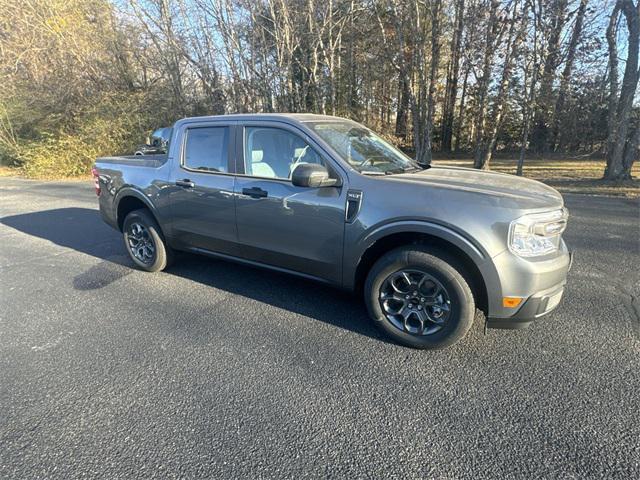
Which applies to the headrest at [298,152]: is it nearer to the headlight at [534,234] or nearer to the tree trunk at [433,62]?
the headlight at [534,234]

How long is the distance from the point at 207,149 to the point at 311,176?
65.6 inches

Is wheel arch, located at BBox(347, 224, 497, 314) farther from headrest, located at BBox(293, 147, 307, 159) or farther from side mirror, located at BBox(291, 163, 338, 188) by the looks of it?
headrest, located at BBox(293, 147, 307, 159)

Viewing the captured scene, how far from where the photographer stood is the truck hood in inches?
99.7

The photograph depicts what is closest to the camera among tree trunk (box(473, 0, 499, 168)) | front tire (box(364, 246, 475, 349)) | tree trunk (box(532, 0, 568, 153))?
front tire (box(364, 246, 475, 349))

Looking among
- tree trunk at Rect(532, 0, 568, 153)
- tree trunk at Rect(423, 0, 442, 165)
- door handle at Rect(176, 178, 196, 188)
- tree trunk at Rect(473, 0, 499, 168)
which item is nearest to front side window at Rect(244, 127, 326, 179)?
door handle at Rect(176, 178, 196, 188)

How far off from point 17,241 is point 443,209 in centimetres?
720

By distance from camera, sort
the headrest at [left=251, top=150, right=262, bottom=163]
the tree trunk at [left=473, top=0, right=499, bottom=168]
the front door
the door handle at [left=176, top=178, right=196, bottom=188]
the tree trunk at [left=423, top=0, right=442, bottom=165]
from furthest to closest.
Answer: the tree trunk at [left=423, top=0, right=442, bottom=165] → the tree trunk at [left=473, top=0, right=499, bottom=168] → the door handle at [left=176, top=178, right=196, bottom=188] → the headrest at [left=251, top=150, right=262, bottom=163] → the front door

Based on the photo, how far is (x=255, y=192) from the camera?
3.38 m

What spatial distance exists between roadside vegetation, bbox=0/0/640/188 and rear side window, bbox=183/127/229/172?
9961 millimetres

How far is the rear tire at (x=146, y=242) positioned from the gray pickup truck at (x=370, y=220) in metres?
0.33

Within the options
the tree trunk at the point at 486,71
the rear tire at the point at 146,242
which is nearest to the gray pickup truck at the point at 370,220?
the rear tire at the point at 146,242

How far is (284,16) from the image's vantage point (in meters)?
13.1

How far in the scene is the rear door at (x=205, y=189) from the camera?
3.64m

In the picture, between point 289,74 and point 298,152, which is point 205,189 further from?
point 289,74
